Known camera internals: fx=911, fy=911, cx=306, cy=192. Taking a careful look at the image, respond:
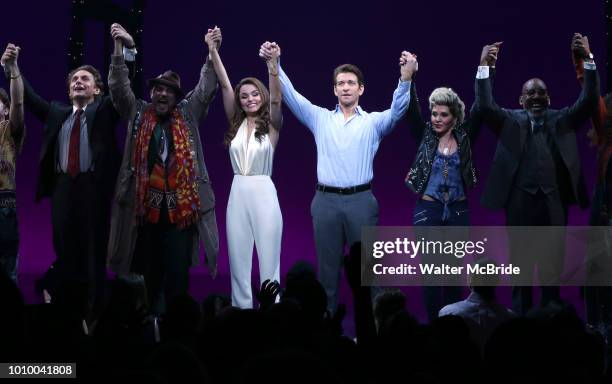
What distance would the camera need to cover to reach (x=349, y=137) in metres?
4.78

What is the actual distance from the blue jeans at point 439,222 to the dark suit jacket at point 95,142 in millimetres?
1619

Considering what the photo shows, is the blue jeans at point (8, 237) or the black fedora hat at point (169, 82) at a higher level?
the black fedora hat at point (169, 82)

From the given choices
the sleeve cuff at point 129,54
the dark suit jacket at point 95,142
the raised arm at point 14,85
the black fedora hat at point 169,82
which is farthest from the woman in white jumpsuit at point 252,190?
the raised arm at point 14,85

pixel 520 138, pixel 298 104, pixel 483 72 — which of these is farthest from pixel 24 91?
pixel 520 138

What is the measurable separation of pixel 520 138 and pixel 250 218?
1.45 m

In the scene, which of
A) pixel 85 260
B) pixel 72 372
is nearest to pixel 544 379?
pixel 72 372

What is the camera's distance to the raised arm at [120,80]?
4602 millimetres

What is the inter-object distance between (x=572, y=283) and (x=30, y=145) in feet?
14.8

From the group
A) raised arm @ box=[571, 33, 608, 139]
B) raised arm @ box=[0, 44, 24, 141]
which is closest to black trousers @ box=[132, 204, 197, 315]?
raised arm @ box=[0, 44, 24, 141]

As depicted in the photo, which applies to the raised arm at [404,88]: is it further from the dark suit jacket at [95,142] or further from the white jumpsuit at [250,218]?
the dark suit jacket at [95,142]

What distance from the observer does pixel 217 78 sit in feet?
15.7

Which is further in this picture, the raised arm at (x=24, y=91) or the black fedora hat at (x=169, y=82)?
the raised arm at (x=24, y=91)

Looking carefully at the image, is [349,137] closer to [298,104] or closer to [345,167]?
[345,167]

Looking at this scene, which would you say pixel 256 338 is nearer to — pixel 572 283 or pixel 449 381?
pixel 449 381
